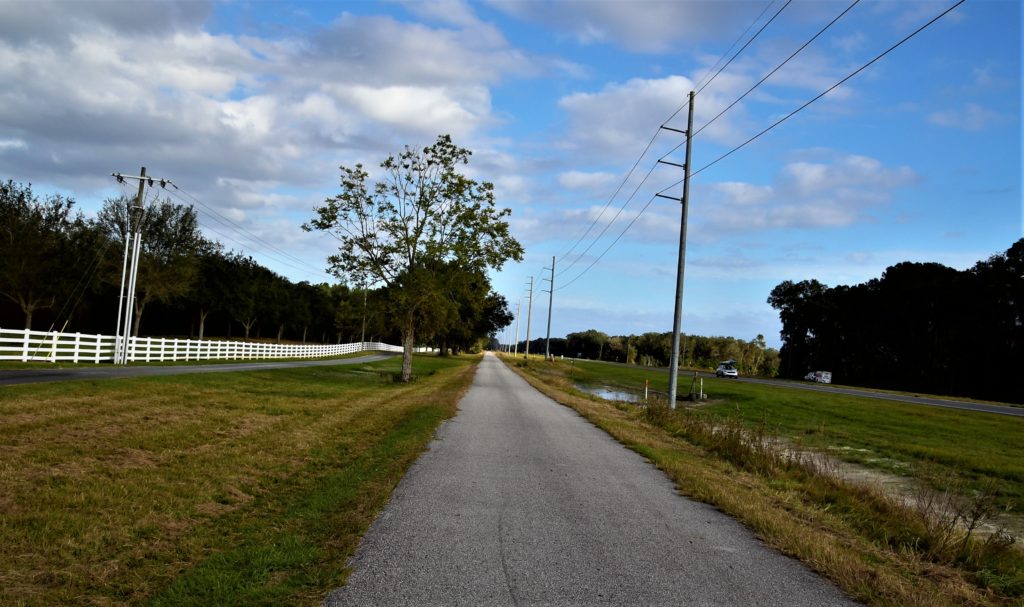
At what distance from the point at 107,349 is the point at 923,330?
80.4 m

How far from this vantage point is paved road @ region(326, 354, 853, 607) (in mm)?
4789

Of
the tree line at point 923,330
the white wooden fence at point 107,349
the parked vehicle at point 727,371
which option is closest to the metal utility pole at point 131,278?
the white wooden fence at point 107,349

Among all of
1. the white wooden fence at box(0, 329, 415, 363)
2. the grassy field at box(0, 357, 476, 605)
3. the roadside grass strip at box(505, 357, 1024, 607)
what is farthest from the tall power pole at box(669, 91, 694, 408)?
the white wooden fence at box(0, 329, 415, 363)

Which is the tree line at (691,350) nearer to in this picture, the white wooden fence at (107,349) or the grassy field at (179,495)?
the white wooden fence at (107,349)

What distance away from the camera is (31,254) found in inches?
Answer: 1809

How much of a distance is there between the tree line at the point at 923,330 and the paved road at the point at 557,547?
6681cm

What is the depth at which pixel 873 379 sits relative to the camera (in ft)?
268

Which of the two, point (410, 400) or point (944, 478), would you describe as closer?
point (944, 478)

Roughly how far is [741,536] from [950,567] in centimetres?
216

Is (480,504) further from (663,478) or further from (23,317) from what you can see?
(23,317)

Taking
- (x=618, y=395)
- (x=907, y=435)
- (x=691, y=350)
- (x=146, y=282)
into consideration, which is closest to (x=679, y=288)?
(x=907, y=435)

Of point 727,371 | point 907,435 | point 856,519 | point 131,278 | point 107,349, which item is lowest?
point 727,371

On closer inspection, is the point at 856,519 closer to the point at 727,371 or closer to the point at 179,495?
the point at 179,495

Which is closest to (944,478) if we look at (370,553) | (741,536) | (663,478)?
(663,478)
